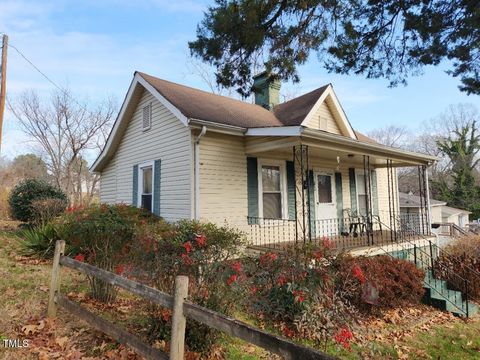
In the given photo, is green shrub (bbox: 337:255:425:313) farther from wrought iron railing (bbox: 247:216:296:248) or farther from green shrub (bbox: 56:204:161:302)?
green shrub (bbox: 56:204:161:302)

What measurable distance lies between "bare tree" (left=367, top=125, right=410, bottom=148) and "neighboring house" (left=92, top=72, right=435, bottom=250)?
134 feet

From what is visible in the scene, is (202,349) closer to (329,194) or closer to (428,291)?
(428,291)

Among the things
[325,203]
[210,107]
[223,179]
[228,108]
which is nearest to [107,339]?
[223,179]

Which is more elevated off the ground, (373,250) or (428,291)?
(373,250)

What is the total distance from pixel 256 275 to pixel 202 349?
210 cm

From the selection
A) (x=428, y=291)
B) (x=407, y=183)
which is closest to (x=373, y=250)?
(x=428, y=291)

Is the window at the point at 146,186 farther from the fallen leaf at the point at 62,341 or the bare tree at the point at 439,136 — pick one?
the bare tree at the point at 439,136

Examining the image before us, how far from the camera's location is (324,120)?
455 inches

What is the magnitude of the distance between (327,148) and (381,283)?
11.6 feet

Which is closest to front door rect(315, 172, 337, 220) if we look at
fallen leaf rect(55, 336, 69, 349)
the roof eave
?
the roof eave

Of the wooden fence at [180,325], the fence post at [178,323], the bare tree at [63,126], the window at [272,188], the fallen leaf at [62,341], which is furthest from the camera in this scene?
the bare tree at [63,126]

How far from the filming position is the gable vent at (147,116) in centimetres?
977

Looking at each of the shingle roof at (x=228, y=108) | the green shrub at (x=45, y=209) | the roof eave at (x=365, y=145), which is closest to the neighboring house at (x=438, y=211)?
the roof eave at (x=365, y=145)

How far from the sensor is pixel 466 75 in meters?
6.36
